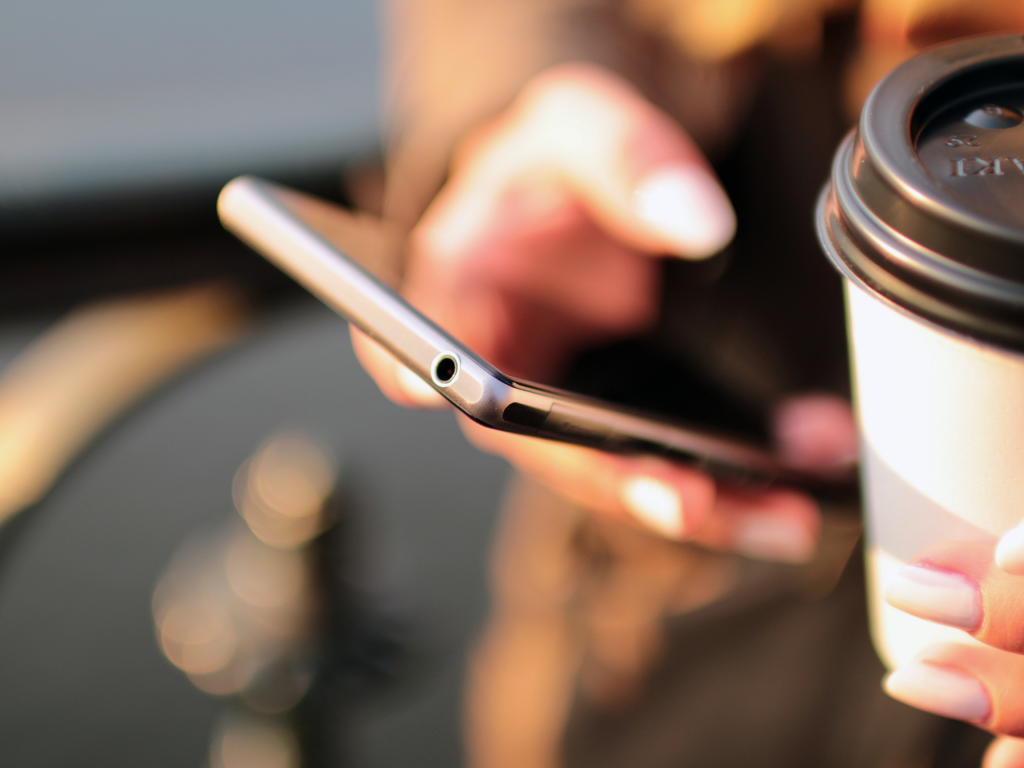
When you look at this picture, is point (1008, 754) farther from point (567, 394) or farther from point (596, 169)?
point (596, 169)

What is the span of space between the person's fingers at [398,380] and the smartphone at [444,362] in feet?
0.23

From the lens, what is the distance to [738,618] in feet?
2.27

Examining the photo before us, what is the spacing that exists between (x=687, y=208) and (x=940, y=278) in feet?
0.96

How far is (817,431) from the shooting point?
0.67 meters

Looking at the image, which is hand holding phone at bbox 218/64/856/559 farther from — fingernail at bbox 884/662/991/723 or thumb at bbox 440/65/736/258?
fingernail at bbox 884/662/991/723

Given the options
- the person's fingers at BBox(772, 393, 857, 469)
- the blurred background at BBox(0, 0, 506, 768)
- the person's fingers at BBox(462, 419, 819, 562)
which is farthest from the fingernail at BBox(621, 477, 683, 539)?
the blurred background at BBox(0, 0, 506, 768)

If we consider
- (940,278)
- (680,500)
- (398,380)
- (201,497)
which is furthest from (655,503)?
(201,497)

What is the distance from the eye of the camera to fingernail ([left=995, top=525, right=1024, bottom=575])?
1.00 feet

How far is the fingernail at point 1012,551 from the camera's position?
1.00ft

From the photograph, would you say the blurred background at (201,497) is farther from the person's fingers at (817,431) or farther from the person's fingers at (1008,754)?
the person's fingers at (1008,754)

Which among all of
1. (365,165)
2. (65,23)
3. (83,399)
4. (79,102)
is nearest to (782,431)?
(83,399)

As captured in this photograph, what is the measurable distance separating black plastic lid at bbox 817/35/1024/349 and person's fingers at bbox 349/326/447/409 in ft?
0.81

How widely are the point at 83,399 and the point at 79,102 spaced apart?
93cm

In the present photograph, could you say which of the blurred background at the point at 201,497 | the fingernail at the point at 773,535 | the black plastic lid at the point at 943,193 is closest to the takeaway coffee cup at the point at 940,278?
the black plastic lid at the point at 943,193
